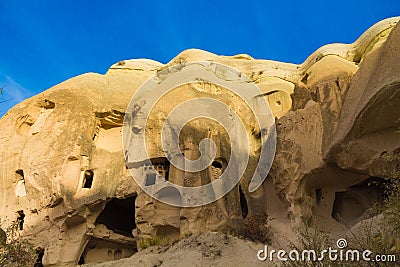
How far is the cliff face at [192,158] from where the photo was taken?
14375 millimetres

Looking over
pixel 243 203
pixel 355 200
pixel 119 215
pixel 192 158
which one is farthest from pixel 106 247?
pixel 355 200

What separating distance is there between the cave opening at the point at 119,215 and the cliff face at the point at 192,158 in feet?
0.20

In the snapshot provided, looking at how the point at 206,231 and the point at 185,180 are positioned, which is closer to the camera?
the point at 206,231

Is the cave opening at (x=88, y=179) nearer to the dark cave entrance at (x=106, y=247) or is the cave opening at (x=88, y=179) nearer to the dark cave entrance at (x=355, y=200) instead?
the dark cave entrance at (x=106, y=247)

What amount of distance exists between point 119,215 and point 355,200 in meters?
11.0

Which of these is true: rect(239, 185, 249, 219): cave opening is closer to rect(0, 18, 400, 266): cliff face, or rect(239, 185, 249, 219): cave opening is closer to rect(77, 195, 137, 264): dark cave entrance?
rect(0, 18, 400, 266): cliff face

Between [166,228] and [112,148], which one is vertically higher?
[112,148]

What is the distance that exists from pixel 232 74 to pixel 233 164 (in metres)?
8.89

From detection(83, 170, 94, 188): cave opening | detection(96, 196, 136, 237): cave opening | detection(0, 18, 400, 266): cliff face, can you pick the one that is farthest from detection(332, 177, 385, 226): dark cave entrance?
detection(83, 170, 94, 188): cave opening

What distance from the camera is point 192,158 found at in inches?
671

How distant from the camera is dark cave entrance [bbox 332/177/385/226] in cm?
1652

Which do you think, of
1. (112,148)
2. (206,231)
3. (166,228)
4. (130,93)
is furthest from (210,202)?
(130,93)

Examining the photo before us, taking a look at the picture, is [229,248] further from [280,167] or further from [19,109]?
[19,109]

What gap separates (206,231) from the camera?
48.9ft
